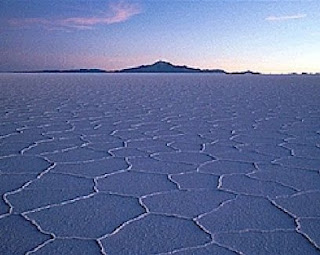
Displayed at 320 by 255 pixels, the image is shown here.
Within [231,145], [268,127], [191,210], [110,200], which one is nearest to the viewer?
[191,210]

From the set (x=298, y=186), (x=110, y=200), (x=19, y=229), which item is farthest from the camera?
(x=298, y=186)

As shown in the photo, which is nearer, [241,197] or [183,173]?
[241,197]

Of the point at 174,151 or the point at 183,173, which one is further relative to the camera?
the point at 174,151

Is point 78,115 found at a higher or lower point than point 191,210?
lower

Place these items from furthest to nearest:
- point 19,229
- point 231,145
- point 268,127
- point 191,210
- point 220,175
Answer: point 268,127
point 231,145
point 220,175
point 191,210
point 19,229

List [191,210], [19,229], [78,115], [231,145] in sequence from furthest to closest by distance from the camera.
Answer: [78,115] < [231,145] < [191,210] < [19,229]

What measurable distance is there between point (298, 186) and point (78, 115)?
2.99m

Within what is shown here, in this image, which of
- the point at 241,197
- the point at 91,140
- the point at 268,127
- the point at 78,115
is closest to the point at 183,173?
the point at 241,197

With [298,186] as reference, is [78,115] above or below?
below

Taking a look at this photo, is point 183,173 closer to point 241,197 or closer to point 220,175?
point 220,175

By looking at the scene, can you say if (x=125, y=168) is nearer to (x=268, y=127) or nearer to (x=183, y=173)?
(x=183, y=173)

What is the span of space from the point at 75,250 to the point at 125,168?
912mm

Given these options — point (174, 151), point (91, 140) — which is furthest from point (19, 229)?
point (91, 140)

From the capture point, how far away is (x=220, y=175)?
78.7 inches
